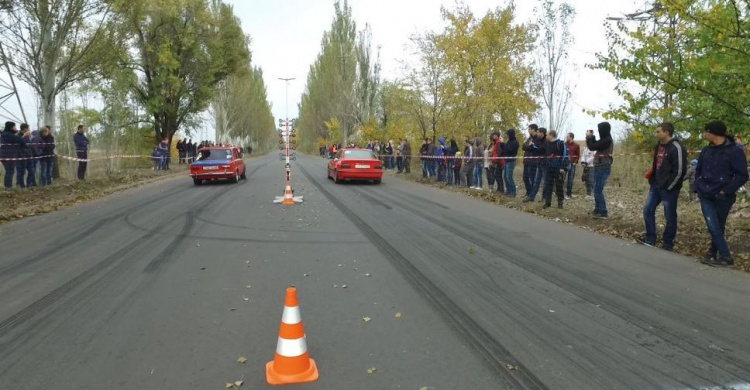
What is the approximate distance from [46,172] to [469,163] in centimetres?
1403

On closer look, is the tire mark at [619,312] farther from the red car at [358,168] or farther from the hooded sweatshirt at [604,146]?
the red car at [358,168]

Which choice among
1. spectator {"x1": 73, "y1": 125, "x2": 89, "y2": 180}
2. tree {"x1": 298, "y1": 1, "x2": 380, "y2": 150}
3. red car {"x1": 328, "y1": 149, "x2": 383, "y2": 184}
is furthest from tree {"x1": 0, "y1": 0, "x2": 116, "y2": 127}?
tree {"x1": 298, "y1": 1, "x2": 380, "y2": 150}

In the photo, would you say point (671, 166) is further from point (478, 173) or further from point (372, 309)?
point (478, 173)

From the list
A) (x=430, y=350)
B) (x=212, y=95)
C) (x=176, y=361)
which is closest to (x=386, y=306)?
(x=430, y=350)

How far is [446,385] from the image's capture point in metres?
3.23

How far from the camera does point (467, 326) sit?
14.0ft

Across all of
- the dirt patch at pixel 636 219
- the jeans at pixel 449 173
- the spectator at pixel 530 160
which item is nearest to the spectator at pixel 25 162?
the dirt patch at pixel 636 219

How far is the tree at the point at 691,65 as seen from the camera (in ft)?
20.8

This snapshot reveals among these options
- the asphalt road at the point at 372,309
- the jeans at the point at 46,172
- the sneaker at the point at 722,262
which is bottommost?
the asphalt road at the point at 372,309

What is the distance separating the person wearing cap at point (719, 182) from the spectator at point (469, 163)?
9710mm

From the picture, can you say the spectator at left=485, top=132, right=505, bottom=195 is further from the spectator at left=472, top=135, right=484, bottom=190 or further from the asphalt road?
the asphalt road

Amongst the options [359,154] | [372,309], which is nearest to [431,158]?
[359,154]

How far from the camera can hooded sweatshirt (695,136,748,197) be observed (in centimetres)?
635

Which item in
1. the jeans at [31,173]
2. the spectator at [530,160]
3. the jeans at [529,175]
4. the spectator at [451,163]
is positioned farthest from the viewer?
the spectator at [451,163]
